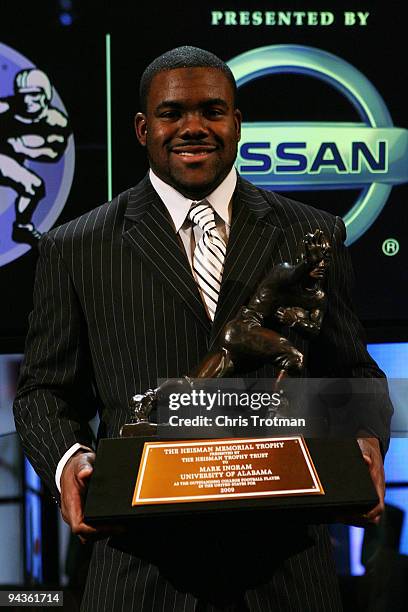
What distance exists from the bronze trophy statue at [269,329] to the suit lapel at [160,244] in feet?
0.38

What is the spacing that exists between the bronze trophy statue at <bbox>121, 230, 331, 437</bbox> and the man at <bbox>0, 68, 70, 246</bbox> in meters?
1.38

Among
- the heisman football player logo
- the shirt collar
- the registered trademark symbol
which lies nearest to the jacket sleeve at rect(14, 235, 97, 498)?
the shirt collar

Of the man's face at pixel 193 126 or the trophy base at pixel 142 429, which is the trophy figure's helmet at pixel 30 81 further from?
the trophy base at pixel 142 429

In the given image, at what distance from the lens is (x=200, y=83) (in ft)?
5.14

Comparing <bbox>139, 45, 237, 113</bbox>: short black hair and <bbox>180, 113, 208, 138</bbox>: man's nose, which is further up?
<bbox>139, 45, 237, 113</bbox>: short black hair

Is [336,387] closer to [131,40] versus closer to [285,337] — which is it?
[285,337]

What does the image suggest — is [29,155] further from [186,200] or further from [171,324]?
[171,324]

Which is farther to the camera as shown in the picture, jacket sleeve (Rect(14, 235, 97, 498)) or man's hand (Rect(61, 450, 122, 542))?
jacket sleeve (Rect(14, 235, 97, 498))

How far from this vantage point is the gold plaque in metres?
1.29

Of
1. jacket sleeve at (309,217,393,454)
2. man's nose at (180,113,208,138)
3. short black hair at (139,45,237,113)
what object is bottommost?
jacket sleeve at (309,217,393,454)

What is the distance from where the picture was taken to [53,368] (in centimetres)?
165

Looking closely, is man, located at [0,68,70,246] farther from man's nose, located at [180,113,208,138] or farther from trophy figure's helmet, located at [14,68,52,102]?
man's nose, located at [180,113,208,138]

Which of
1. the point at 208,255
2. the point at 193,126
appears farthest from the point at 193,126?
the point at 208,255

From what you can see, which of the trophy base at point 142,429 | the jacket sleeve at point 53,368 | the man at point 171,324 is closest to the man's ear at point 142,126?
the man at point 171,324
